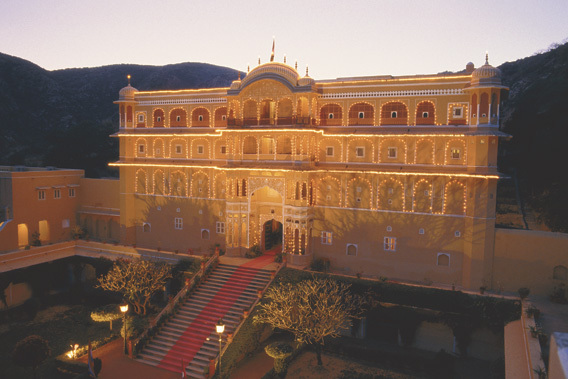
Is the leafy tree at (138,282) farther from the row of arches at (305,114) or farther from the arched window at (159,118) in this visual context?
the arched window at (159,118)

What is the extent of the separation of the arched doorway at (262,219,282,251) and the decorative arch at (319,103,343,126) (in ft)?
28.4

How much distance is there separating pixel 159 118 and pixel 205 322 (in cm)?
1779

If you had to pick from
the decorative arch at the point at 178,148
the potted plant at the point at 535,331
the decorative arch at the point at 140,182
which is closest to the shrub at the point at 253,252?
the decorative arch at the point at 178,148

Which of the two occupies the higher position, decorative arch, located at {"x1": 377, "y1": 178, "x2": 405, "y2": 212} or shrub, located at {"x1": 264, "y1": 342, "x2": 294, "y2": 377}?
decorative arch, located at {"x1": 377, "y1": 178, "x2": 405, "y2": 212}

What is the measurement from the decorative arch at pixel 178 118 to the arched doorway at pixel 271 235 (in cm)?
1040

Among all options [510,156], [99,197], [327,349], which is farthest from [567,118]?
[99,197]

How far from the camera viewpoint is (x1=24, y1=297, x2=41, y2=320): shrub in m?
27.2

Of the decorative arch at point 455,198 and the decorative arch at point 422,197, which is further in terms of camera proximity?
the decorative arch at point 422,197

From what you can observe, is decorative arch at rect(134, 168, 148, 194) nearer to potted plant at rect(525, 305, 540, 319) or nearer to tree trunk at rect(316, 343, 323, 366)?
tree trunk at rect(316, 343, 323, 366)

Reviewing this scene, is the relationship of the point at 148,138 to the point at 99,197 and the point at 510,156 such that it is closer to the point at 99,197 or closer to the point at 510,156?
the point at 99,197

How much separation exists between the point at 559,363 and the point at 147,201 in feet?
104

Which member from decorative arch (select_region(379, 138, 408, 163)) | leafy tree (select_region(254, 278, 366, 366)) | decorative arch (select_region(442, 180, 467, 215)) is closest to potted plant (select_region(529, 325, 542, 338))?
leafy tree (select_region(254, 278, 366, 366))

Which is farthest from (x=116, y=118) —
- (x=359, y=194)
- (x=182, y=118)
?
(x=359, y=194)

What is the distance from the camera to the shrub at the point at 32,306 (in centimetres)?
2715
